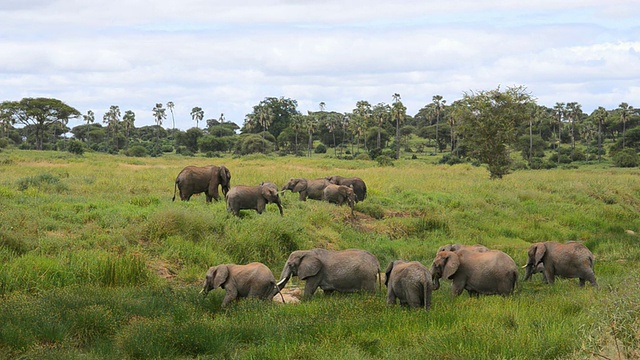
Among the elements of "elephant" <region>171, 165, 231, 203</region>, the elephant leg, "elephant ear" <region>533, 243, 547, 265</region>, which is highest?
"elephant" <region>171, 165, 231, 203</region>

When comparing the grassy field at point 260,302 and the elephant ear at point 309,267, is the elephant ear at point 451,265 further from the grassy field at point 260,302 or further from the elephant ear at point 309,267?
the elephant ear at point 309,267

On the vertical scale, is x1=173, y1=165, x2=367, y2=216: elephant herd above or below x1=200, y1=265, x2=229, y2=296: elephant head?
above

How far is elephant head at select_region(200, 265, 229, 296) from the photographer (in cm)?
1049

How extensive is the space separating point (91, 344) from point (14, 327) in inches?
39.3

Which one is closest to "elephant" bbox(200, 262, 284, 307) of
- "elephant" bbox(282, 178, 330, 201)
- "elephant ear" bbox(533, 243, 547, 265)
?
"elephant ear" bbox(533, 243, 547, 265)

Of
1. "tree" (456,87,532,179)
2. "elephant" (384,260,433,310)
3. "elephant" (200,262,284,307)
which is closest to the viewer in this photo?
"elephant" (384,260,433,310)

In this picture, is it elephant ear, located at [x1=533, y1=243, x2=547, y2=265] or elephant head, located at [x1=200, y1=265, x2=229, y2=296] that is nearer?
elephant head, located at [x1=200, y1=265, x2=229, y2=296]

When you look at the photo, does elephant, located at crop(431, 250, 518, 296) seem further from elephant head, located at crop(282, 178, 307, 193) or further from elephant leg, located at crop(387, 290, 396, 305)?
elephant head, located at crop(282, 178, 307, 193)

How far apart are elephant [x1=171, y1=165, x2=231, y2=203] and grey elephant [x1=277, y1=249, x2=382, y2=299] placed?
9.11 meters

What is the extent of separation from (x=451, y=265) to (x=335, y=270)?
205 centimetres

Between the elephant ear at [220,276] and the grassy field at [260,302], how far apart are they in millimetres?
314

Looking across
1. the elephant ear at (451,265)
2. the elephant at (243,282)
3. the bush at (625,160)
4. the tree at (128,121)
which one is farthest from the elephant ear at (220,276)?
the tree at (128,121)

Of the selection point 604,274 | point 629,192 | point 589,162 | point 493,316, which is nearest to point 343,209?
point 604,274

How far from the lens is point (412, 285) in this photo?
9734mm
